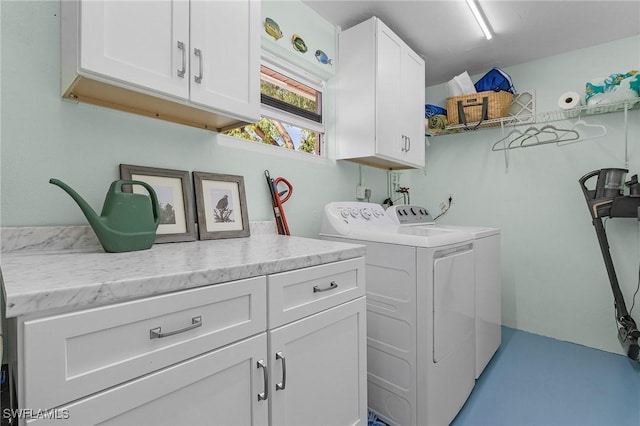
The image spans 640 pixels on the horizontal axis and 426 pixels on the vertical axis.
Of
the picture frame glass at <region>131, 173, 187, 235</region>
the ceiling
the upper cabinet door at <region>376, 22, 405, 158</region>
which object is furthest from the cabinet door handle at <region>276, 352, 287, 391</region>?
the ceiling

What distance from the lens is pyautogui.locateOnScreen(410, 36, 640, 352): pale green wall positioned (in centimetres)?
245

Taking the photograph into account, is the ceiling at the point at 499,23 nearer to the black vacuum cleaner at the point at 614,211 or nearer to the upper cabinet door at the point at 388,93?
the upper cabinet door at the point at 388,93

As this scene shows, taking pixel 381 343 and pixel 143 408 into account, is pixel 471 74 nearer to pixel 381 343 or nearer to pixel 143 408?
pixel 381 343

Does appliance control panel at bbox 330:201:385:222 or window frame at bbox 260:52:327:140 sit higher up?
window frame at bbox 260:52:327:140

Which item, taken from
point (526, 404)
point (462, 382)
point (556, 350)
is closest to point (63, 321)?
point (462, 382)

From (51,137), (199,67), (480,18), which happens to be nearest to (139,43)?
(199,67)

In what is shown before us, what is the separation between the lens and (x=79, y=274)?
2.29ft

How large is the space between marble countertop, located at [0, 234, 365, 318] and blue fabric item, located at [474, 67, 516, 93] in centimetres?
247

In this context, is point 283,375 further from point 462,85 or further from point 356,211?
point 462,85

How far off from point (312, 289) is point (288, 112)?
4.71 feet

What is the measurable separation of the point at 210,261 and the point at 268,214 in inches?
38.6

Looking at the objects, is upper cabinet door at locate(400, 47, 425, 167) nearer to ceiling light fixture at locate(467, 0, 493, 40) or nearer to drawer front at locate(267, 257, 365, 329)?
ceiling light fixture at locate(467, 0, 493, 40)

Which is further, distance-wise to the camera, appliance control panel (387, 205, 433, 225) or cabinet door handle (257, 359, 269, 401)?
appliance control panel (387, 205, 433, 225)

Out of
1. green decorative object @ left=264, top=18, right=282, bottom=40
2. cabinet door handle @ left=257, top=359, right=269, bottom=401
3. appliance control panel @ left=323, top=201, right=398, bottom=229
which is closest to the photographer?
cabinet door handle @ left=257, top=359, right=269, bottom=401
